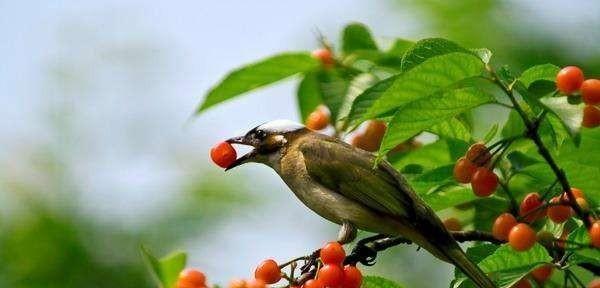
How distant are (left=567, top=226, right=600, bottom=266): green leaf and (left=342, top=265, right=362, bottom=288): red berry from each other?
58 centimetres

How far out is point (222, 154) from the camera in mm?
4027

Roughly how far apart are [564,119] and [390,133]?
44cm

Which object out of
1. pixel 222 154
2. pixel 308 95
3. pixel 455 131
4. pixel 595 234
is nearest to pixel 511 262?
pixel 595 234

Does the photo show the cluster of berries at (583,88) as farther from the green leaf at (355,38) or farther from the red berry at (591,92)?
the green leaf at (355,38)

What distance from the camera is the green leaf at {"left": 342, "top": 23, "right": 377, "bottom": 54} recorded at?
4.36 meters

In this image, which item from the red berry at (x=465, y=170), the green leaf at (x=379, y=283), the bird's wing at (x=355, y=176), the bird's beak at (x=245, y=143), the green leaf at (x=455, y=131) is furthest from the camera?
the bird's beak at (x=245, y=143)

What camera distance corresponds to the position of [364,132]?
4309mm

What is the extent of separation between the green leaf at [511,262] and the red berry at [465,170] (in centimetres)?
33

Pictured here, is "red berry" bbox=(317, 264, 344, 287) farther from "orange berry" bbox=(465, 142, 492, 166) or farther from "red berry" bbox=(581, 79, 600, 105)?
"red berry" bbox=(581, 79, 600, 105)

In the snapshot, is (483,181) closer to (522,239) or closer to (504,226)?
(504,226)

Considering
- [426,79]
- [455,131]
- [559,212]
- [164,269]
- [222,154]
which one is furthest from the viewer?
[222,154]

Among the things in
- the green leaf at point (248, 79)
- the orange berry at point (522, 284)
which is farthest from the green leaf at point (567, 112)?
the green leaf at point (248, 79)

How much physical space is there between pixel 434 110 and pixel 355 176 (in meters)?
1.47

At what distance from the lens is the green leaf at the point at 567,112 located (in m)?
2.68
